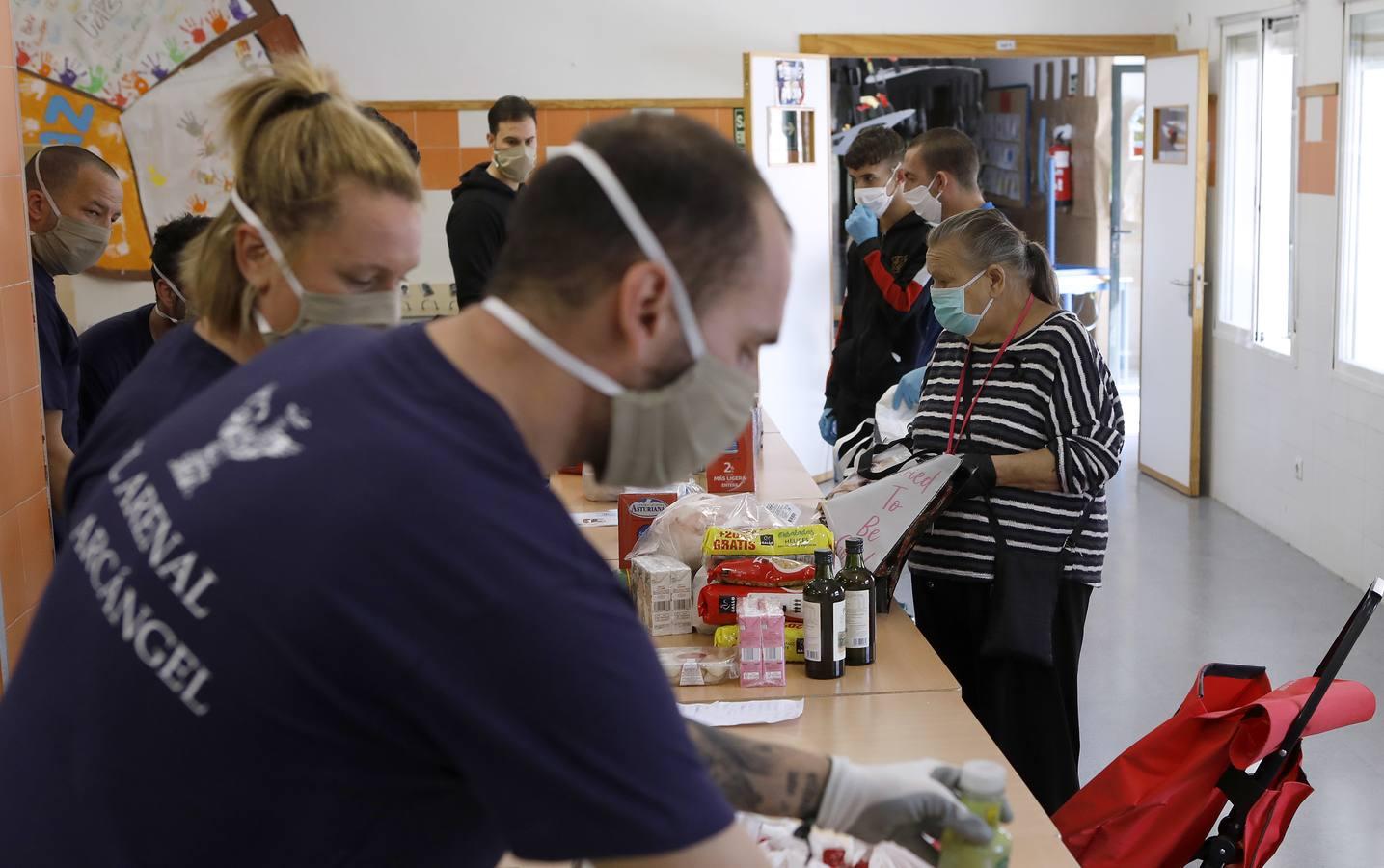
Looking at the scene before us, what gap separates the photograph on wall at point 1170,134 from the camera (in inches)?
275

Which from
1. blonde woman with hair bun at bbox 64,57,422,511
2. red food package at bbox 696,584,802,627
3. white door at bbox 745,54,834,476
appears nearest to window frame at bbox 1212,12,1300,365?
white door at bbox 745,54,834,476

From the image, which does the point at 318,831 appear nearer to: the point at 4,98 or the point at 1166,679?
the point at 4,98

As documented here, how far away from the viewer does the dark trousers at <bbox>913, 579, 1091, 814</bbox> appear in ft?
9.86

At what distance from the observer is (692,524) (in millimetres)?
2869

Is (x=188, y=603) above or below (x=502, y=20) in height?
below

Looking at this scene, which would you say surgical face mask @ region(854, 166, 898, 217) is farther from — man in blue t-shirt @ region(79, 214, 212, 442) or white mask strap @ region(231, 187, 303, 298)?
white mask strap @ region(231, 187, 303, 298)

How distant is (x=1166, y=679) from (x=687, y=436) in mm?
3924

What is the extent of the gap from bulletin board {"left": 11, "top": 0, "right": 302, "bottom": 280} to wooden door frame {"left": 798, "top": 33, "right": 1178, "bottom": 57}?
2.82 m

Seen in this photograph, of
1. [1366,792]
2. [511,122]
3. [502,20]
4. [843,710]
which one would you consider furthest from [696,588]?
[502,20]

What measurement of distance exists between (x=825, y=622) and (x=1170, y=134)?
555 centimetres

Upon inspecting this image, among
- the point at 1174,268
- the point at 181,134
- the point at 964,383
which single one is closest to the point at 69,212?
the point at 964,383

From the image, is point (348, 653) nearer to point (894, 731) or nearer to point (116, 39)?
point (894, 731)

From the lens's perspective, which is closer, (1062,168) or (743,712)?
(743,712)

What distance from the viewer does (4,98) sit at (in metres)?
3.02
